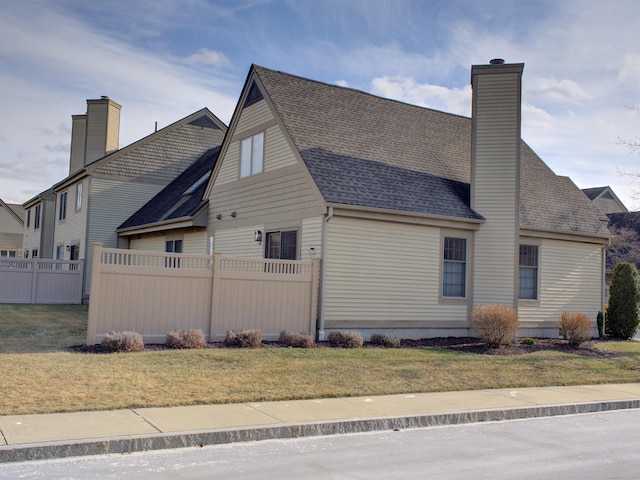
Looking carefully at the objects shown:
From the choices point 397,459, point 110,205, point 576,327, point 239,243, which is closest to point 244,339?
point 239,243

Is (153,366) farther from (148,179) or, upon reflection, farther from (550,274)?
(148,179)

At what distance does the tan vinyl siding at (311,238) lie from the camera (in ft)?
54.0

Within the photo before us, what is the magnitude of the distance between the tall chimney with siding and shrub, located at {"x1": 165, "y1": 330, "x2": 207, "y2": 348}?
27.2 feet

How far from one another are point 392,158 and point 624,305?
903cm

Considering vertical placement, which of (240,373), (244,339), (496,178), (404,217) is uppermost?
(496,178)

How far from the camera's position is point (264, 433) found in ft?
26.4

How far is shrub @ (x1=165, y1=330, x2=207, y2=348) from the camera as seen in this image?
13.8 metres

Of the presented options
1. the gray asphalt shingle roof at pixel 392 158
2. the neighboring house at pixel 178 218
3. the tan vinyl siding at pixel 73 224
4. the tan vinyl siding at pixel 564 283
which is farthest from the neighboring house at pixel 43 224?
the tan vinyl siding at pixel 564 283

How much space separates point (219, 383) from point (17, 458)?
13.3ft

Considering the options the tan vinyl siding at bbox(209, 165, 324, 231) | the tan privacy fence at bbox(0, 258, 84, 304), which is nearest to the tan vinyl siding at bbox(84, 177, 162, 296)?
the tan privacy fence at bbox(0, 258, 84, 304)

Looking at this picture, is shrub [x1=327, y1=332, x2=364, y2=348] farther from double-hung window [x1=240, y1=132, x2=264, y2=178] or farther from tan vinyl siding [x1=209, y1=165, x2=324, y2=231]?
double-hung window [x1=240, y1=132, x2=264, y2=178]

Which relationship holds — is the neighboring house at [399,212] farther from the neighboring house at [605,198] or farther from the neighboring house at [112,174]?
the neighboring house at [605,198]

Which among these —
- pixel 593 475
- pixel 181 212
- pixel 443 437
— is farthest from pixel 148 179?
pixel 593 475

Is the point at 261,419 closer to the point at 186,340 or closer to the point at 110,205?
the point at 186,340
